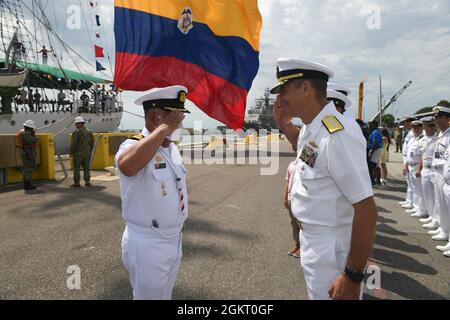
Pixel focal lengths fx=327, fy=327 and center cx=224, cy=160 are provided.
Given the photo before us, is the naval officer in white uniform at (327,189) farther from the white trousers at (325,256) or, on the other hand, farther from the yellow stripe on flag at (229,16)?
the yellow stripe on flag at (229,16)

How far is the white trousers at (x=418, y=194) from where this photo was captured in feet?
22.8

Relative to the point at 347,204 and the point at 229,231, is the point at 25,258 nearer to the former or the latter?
the point at 229,231

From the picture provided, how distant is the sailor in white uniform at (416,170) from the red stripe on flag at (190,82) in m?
5.17

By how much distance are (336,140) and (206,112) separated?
2.01 metres

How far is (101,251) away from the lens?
4691mm

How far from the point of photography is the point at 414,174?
24.3ft

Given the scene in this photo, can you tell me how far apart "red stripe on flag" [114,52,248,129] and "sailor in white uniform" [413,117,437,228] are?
4679 millimetres

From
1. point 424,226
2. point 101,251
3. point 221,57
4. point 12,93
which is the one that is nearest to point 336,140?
point 221,57

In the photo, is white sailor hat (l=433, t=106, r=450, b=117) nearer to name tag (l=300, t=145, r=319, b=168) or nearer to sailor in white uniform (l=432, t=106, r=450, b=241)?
sailor in white uniform (l=432, t=106, r=450, b=241)

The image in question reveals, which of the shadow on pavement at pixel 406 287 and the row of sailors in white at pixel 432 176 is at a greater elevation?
the row of sailors in white at pixel 432 176

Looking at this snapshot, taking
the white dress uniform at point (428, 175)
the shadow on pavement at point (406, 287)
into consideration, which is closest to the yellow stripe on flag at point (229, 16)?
the shadow on pavement at point (406, 287)

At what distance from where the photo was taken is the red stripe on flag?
10.6ft

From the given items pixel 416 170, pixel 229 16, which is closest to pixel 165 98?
pixel 229 16

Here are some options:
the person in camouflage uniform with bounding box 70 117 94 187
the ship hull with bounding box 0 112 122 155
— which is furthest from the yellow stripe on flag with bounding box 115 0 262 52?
the ship hull with bounding box 0 112 122 155
